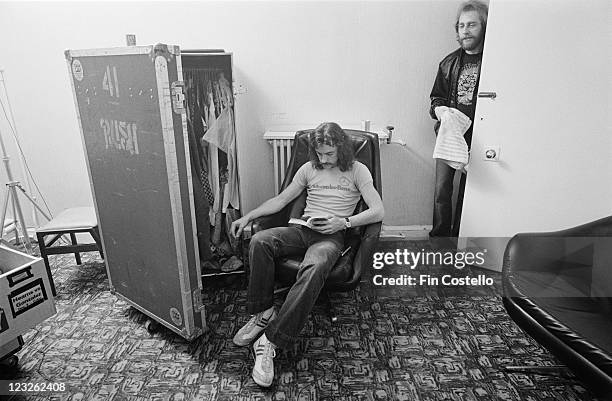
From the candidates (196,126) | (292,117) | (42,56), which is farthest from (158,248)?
(42,56)

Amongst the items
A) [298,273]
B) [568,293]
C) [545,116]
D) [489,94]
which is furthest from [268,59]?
[568,293]

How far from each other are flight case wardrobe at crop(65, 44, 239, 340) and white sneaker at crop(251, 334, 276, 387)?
1.05 ft

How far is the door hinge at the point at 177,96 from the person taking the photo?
1.53m

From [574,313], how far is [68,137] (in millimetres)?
2957

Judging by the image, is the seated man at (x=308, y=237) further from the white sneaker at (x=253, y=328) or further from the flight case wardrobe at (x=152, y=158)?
the flight case wardrobe at (x=152, y=158)

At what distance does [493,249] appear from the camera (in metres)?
2.48

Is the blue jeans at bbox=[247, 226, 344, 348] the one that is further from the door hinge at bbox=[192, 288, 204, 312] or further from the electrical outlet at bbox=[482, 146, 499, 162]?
the electrical outlet at bbox=[482, 146, 499, 162]

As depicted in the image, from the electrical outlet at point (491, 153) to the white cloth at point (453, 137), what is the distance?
100 mm

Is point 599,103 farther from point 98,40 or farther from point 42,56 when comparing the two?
point 42,56

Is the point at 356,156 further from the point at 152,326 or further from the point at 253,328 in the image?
the point at 152,326

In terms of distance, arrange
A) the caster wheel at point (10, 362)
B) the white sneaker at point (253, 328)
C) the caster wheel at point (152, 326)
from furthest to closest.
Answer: the caster wheel at point (152, 326)
the white sneaker at point (253, 328)
the caster wheel at point (10, 362)

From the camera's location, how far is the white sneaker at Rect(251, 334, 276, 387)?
64.7 inches

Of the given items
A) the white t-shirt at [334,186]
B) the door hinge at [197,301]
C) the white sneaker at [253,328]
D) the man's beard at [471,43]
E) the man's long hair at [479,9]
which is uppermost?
the man's long hair at [479,9]

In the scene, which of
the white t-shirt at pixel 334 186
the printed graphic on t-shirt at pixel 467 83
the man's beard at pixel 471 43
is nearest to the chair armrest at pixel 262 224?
the white t-shirt at pixel 334 186
